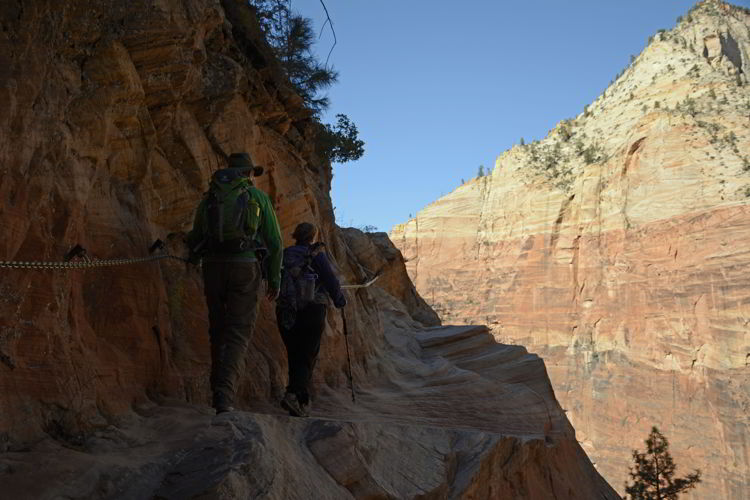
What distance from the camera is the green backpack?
4.93 m

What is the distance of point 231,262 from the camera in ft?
16.3

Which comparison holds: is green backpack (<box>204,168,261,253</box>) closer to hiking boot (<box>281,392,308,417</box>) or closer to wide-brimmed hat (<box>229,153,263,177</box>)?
wide-brimmed hat (<box>229,153,263,177</box>)

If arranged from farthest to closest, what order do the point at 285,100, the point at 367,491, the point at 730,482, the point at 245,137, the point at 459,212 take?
the point at 459,212 → the point at 730,482 → the point at 285,100 → the point at 245,137 → the point at 367,491

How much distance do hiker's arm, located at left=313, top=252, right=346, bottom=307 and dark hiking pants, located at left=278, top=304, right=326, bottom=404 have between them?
0.17 meters

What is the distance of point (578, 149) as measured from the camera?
57.9 meters

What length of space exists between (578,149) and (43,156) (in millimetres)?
56438

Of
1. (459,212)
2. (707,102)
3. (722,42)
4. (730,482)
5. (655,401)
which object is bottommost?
(730,482)

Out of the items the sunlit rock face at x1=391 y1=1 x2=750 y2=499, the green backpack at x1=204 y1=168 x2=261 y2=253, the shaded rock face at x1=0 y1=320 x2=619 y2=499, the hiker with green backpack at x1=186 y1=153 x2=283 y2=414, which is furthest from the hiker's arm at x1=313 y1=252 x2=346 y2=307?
the sunlit rock face at x1=391 y1=1 x2=750 y2=499

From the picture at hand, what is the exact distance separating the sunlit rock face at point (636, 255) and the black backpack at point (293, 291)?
38.4 meters

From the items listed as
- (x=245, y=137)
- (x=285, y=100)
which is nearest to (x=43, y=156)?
(x=245, y=137)

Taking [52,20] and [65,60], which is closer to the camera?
[52,20]

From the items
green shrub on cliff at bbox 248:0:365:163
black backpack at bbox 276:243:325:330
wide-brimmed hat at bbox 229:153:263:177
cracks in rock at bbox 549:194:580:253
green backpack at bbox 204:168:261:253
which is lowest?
black backpack at bbox 276:243:325:330

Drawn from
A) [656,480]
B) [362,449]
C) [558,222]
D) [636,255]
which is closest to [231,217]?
[362,449]

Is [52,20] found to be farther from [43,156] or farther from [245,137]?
[245,137]
